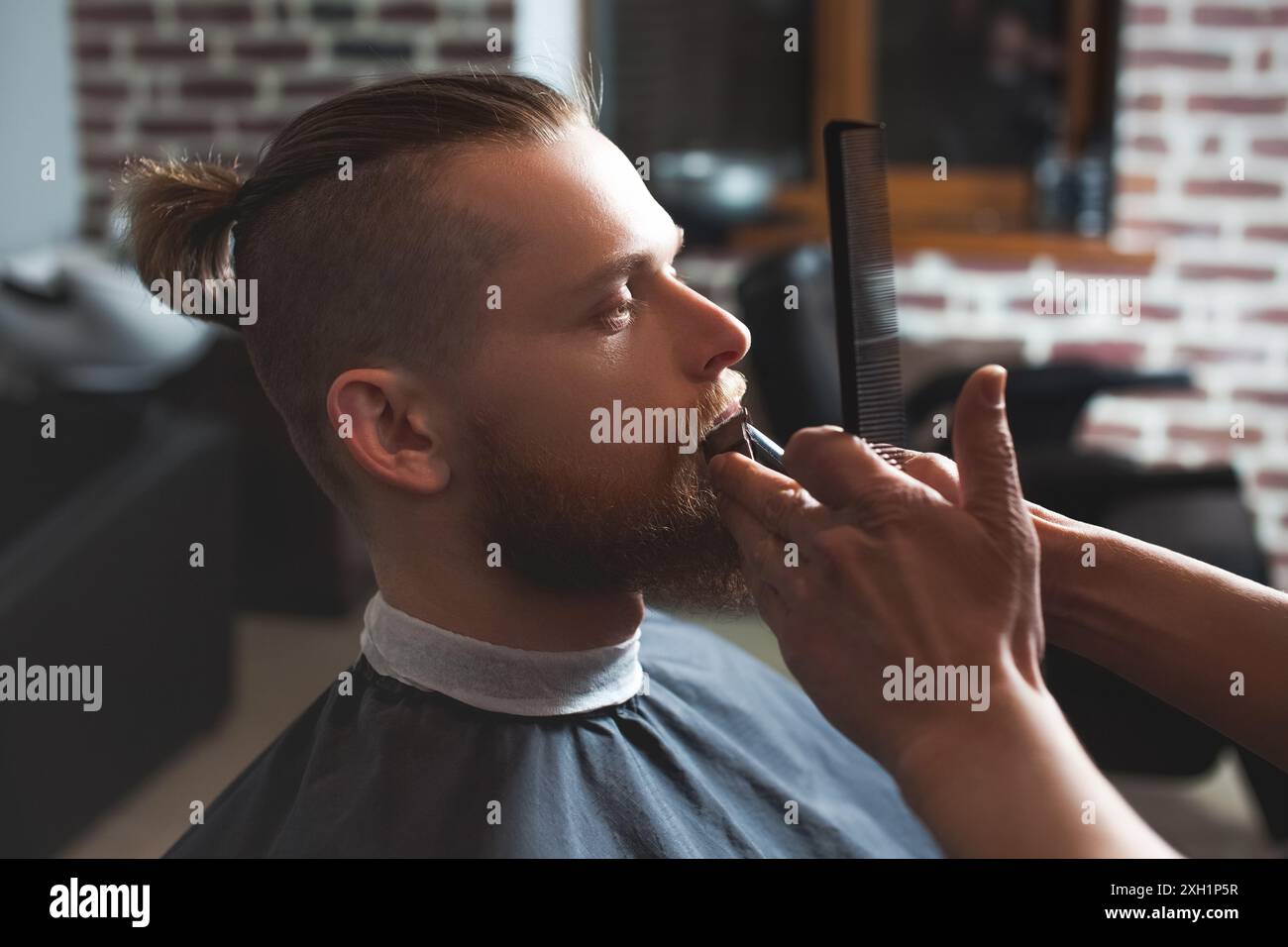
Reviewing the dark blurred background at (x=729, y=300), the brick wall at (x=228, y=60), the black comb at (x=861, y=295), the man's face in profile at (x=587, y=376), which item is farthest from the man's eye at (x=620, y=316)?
the brick wall at (x=228, y=60)

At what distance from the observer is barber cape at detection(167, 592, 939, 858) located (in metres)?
0.97

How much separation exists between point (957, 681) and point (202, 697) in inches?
86.0

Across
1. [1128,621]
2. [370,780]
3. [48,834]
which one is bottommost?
[48,834]

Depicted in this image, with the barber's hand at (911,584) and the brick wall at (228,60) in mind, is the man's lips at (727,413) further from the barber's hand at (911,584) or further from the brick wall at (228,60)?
the brick wall at (228,60)

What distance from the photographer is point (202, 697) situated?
2.57 metres

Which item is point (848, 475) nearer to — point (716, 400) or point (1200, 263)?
point (716, 400)

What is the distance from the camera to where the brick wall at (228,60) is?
3.10 m

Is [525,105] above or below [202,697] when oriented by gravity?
above

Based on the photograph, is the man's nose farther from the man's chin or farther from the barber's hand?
the barber's hand

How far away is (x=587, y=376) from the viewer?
3.33 ft

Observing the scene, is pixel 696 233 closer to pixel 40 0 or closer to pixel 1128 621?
pixel 40 0

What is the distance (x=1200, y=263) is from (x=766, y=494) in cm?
276

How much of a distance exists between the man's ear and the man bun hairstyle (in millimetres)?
22
